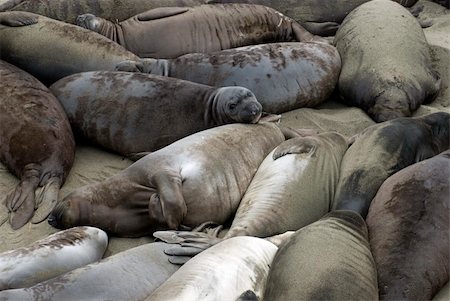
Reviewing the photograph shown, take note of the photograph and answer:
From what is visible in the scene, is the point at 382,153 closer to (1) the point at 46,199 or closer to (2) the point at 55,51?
(1) the point at 46,199

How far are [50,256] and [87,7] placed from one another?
134 inches

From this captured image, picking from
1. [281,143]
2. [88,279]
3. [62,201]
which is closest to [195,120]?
[281,143]

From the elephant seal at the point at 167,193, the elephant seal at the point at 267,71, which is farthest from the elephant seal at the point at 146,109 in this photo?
the elephant seal at the point at 167,193

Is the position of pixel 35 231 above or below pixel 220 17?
below

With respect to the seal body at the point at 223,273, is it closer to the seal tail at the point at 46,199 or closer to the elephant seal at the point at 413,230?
the elephant seal at the point at 413,230

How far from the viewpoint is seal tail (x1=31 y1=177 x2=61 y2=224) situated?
459 cm

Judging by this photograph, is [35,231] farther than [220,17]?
No

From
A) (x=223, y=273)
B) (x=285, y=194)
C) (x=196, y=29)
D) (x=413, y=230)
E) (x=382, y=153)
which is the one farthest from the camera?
(x=196, y=29)

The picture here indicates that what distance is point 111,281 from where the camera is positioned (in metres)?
3.61

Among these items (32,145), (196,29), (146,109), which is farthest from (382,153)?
(196,29)

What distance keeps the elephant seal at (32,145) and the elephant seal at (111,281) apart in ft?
3.23

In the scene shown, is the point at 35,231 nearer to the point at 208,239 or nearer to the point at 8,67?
the point at 208,239

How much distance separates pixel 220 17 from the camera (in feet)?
22.0

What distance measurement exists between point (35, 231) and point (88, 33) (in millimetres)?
2211
